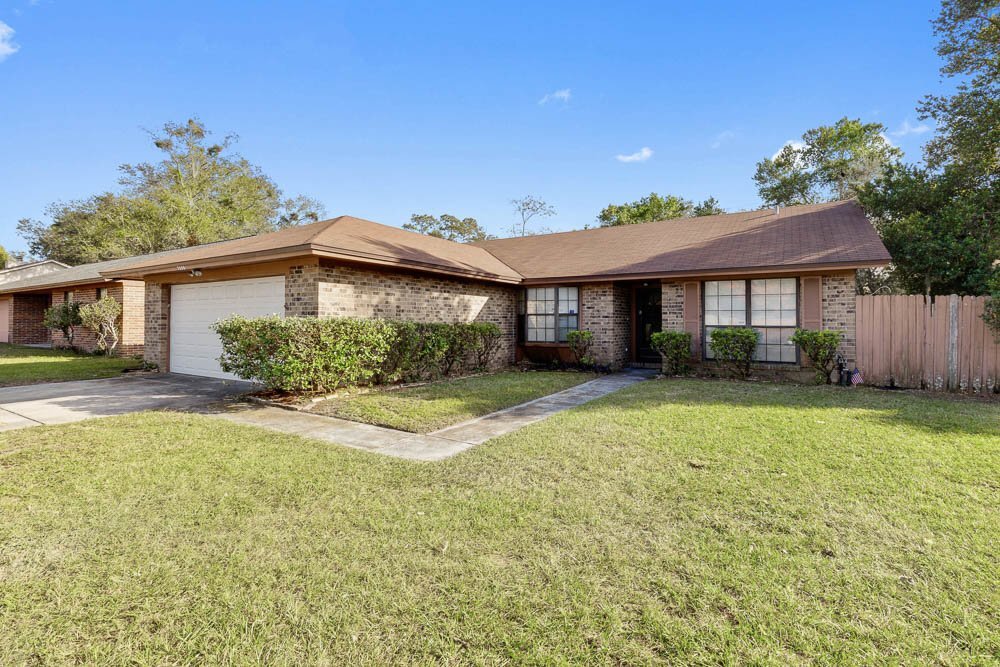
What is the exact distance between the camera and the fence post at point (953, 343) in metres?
8.68

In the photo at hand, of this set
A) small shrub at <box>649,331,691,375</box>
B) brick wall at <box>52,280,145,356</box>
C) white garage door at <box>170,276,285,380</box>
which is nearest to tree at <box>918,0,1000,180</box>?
small shrub at <box>649,331,691,375</box>

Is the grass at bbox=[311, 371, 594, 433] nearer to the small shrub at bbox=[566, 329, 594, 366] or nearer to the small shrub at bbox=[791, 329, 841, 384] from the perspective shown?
the small shrub at bbox=[566, 329, 594, 366]

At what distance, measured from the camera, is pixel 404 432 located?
591 cm

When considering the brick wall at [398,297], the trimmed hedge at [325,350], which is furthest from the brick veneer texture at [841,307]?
the trimmed hedge at [325,350]

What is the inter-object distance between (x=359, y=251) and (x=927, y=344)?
1109 cm

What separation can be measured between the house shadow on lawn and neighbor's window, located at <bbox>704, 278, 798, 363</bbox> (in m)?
1.24

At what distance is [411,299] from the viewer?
1059 centimetres

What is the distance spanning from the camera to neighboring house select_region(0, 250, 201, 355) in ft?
54.7

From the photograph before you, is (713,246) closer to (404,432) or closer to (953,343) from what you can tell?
(953,343)

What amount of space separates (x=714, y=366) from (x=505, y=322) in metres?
5.69

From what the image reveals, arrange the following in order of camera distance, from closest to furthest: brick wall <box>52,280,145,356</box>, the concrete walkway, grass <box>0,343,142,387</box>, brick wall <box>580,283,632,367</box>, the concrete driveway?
the concrete walkway < the concrete driveway < grass <box>0,343,142,387</box> < brick wall <box>580,283,632,367</box> < brick wall <box>52,280,145,356</box>

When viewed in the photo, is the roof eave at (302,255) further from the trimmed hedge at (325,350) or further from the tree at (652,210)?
the tree at (652,210)

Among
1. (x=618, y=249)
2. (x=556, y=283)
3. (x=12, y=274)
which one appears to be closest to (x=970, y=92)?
(x=618, y=249)

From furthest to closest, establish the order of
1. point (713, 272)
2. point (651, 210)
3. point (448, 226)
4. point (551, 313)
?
point (448, 226) < point (651, 210) < point (551, 313) < point (713, 272)
